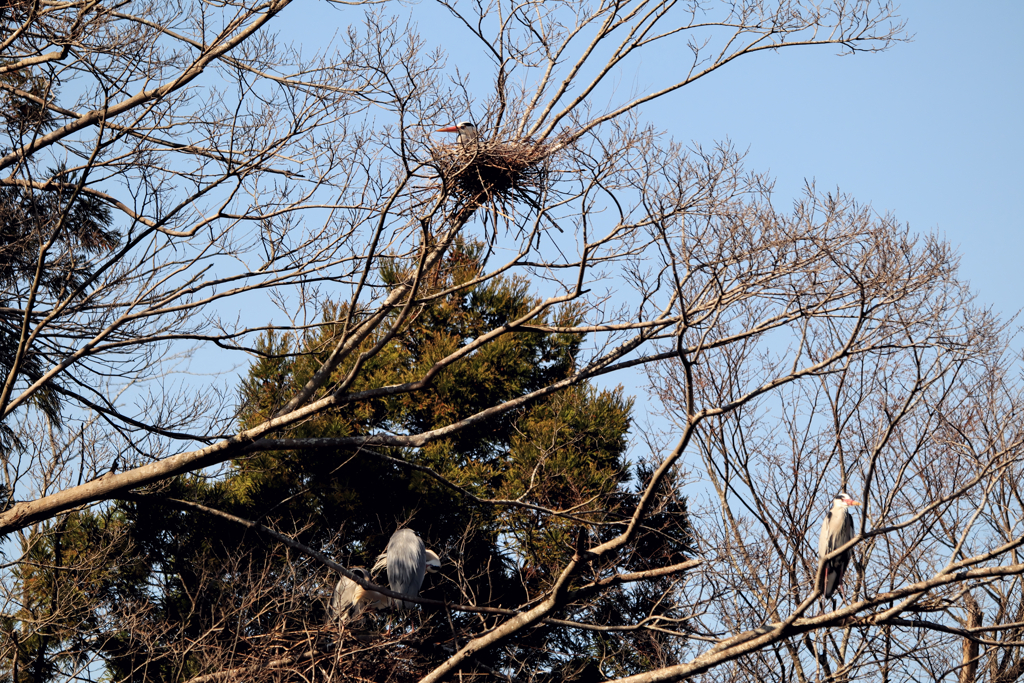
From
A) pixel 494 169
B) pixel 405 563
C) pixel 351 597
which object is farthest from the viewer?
pixel 351 597

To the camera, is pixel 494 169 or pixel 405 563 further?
pixel 405 563

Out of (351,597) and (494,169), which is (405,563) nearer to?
(351,597)

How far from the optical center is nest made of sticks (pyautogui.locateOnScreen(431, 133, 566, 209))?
6.44m

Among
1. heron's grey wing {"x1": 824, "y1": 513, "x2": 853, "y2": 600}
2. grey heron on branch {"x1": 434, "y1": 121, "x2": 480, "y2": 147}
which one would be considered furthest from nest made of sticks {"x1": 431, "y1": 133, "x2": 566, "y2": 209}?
heron's grey wing {"x1": 824, "y1": 513, "x2": 853, "y2": 600}

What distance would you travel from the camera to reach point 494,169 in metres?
6.57

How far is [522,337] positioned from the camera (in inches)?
521

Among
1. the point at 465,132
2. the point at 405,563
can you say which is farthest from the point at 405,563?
the point at 465,132

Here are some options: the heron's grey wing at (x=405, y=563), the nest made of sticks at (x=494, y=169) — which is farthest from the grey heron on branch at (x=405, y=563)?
the nest made of sticks at (x=494, y=169)

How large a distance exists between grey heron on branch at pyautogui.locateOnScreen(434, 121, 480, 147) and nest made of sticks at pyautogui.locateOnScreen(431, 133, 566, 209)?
0.13 ft

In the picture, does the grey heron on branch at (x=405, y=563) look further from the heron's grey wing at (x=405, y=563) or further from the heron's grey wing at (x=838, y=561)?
the heron's grey wing at (x=838, y=561)

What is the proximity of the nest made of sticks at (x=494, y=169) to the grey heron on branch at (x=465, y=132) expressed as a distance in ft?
0.13

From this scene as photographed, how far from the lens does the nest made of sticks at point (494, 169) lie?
6.44 meters

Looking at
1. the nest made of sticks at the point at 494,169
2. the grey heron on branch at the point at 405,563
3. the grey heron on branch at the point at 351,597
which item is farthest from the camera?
the grey heron on branch at the point at 351,597

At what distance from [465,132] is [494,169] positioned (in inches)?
16.1
